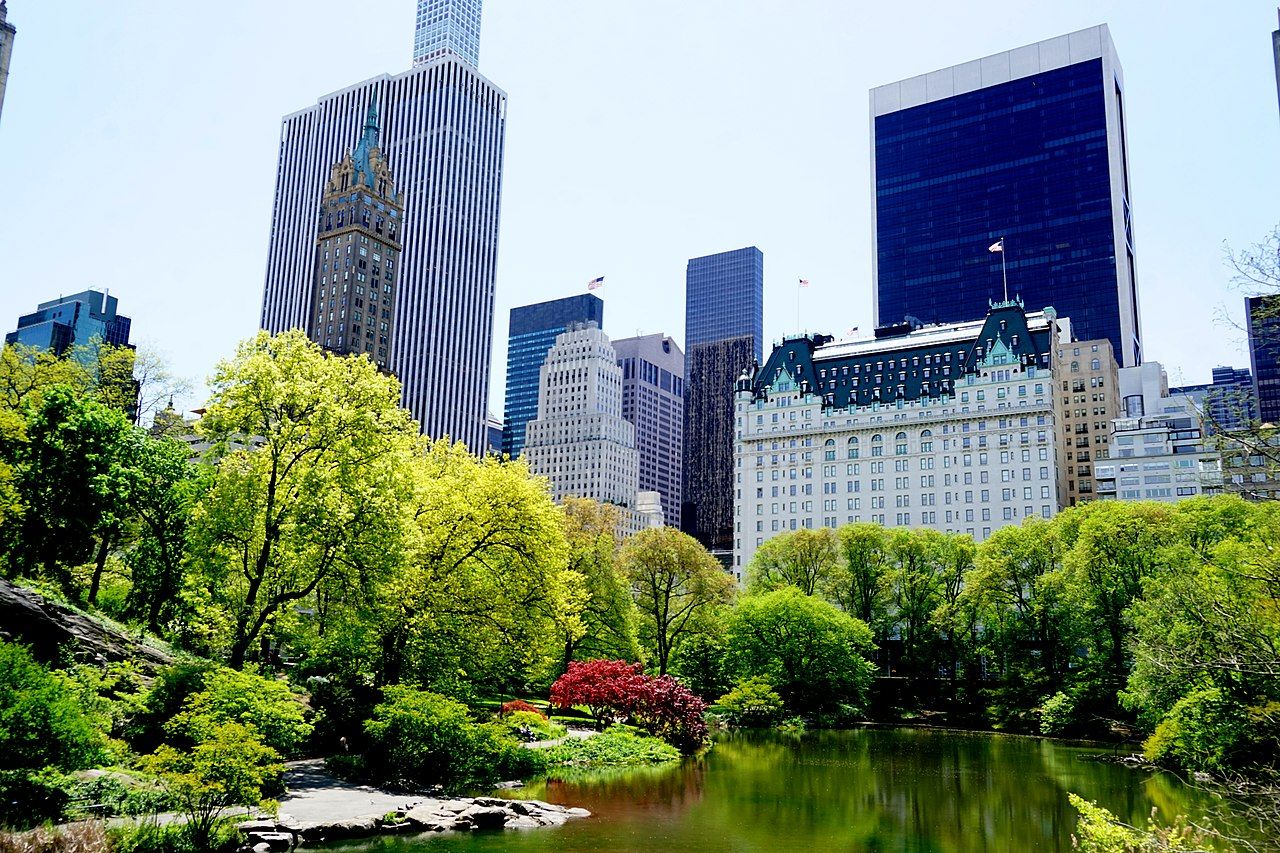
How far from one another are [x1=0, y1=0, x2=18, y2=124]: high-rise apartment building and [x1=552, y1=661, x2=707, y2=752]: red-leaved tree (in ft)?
247

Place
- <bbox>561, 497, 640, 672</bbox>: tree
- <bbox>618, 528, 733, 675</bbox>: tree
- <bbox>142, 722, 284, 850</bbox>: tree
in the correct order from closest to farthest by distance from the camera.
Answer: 1. <bbox>142, 722, 284, 850</bbox>: tree
2. <bbox>561, 497, 640, 672</bbox>: tree
3. <bbox>618, 528, 733, 675</bbox>: tree

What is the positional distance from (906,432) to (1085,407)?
5052cm

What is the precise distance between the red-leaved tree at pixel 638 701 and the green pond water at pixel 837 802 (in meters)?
2.20

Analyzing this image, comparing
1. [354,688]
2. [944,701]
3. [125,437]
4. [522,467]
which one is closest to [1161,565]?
[944,701]

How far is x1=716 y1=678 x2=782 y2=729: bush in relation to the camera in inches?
2736

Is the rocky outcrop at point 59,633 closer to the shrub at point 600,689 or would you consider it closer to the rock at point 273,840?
the rock at point 273,840

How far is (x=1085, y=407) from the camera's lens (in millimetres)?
166750

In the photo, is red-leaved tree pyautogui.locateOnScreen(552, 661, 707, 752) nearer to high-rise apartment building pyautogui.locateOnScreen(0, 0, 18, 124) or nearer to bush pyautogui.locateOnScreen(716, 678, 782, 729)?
bush pyautogui.locateOnScreen(716, 678, 782, 729)

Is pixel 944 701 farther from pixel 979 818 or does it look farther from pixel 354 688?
pixel 354 688

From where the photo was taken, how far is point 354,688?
3775cm

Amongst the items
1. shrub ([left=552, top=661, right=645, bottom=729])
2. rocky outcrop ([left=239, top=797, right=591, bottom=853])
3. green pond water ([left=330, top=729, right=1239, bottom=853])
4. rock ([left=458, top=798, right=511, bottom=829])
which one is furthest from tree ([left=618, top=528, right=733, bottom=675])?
rock ([left=458, top=798, right=511, bottom=829])

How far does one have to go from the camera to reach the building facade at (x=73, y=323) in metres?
168

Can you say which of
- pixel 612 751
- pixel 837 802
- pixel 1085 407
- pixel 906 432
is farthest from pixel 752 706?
pixel 1085 407

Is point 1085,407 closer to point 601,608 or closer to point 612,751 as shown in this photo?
point 601,608
